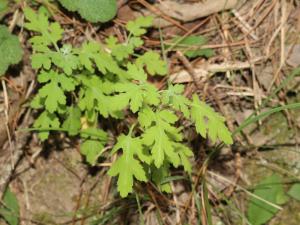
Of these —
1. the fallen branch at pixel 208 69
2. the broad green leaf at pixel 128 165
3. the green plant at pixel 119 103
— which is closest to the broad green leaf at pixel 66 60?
the green plant at pixel 119 103

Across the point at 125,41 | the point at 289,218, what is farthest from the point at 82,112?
the point at 289,218

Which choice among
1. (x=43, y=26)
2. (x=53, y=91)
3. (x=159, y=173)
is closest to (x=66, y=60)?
(x=53, y=91)

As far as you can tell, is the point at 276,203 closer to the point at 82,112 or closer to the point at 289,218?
the point at 289,218

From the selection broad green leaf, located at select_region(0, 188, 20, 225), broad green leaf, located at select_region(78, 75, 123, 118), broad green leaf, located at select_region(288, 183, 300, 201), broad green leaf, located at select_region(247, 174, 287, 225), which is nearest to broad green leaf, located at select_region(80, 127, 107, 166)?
broad green leaf, located at select_region(78, 75, 123, 118)

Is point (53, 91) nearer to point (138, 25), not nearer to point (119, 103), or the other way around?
point (119, 103)

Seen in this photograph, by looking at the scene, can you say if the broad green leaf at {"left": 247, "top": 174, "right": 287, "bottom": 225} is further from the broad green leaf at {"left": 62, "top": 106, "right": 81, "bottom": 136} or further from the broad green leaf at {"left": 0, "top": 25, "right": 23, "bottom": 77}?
the broad green leaf at {"left": 0, "top": 25, "right": 23, "bottom": 77}
